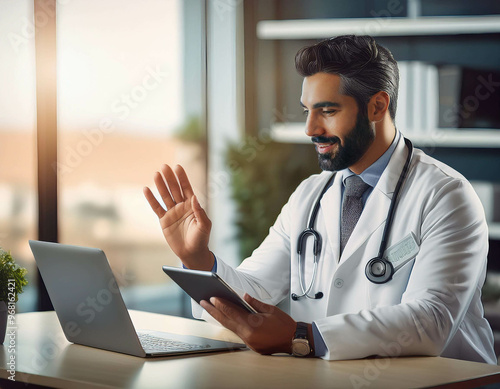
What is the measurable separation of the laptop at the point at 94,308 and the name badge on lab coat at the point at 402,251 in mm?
487

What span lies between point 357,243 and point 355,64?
566mm

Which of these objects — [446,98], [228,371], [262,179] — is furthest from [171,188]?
[262,179]

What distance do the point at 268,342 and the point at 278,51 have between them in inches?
146

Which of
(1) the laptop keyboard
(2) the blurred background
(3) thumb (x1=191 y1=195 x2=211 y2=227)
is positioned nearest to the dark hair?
(3) thumb (x1=191 y1=195 x2=211 y2=227)

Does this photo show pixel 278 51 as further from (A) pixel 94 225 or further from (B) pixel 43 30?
(B) pixel 43 30

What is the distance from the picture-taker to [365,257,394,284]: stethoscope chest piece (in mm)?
1994

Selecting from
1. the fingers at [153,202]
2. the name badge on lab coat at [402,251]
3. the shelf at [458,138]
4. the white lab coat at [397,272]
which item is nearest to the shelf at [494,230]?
the shelf at [458,138]

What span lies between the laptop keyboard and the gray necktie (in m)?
0.60

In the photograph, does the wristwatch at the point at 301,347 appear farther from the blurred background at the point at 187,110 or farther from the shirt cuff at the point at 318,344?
the blurred background at the point at 187,110

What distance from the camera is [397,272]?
6.66 ft

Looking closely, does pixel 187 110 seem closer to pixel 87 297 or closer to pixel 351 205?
pixel 351 205

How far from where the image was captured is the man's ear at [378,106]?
7.55 ft

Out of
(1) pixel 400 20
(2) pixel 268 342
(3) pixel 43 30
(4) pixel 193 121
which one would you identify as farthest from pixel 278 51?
(2) pixel 268 342

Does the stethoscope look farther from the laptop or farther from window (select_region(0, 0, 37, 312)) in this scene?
window (select_region(0, 0, 37, 312))
